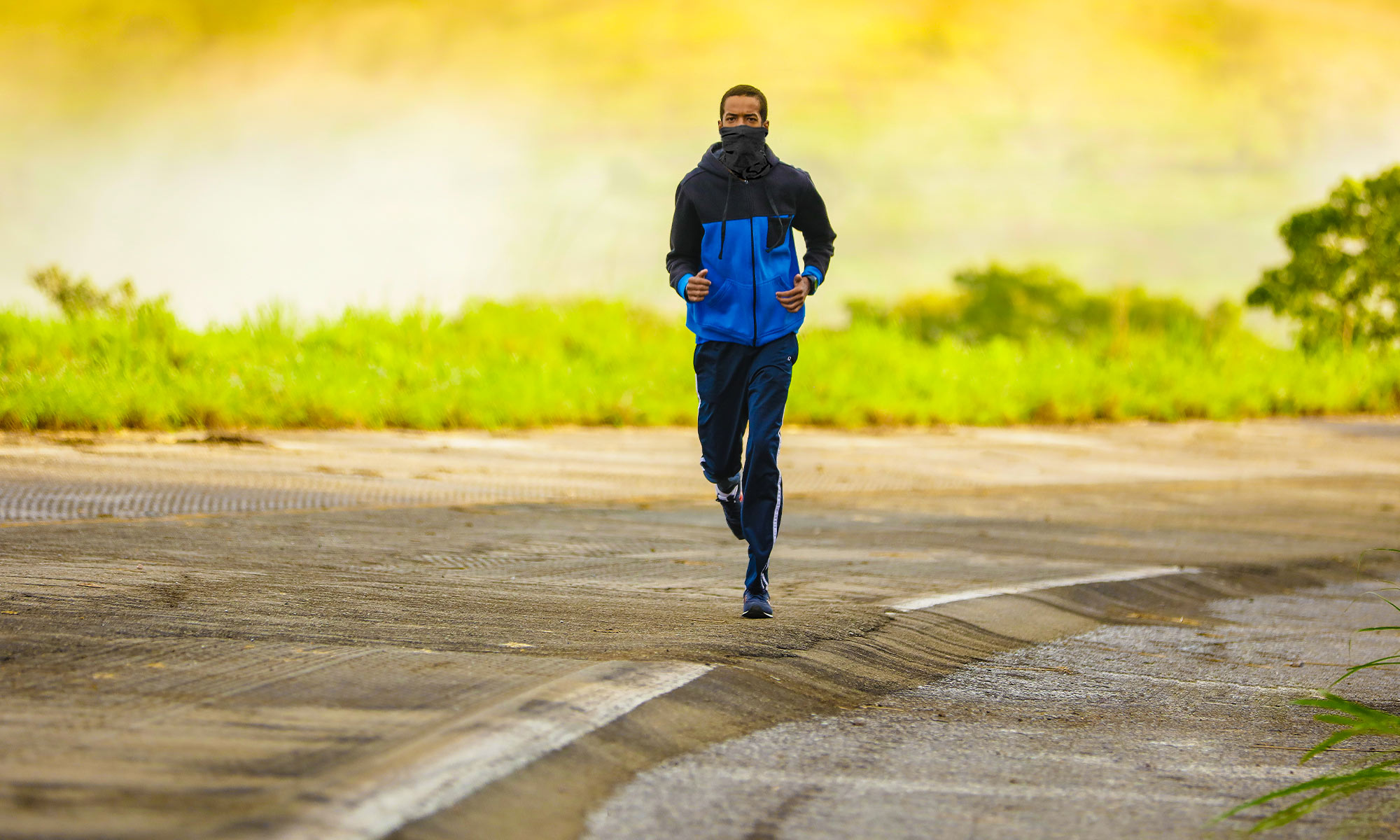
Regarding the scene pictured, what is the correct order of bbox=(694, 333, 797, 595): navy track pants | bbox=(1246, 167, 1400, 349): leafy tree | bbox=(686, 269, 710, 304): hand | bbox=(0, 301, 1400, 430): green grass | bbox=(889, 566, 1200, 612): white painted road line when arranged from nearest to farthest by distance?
bbox=(686, 269, 710, 304): hand, bbox=(694, 333, 797, 595): navy track pants, bbox=(889, 566, 1200, 612): white painted road line, bbox=(0, 301, 1400, 430): green grass, bbox=(1246, 167, 1400, 349): leafy tree

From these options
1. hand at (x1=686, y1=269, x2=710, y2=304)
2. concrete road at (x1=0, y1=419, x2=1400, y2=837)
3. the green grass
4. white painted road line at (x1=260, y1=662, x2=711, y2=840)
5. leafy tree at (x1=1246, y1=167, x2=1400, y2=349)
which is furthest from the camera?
leafy tree at (x1=1246, y1=167, x2=1400, y2=349)

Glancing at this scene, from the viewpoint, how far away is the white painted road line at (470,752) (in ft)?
8.57

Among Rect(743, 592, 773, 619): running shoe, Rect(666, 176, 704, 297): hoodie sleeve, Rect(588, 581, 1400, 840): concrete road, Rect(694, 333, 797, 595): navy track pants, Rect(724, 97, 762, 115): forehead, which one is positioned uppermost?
Rect(724, 97, 762, 115): forehead

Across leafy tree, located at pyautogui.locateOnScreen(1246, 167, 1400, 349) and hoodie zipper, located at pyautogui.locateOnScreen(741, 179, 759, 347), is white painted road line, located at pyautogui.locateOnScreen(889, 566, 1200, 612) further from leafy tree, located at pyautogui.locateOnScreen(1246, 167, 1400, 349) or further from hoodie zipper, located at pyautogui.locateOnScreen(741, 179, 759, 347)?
leafy tree, located at pyautogui.locateOnScreen(1246, 167, 1400, 349)

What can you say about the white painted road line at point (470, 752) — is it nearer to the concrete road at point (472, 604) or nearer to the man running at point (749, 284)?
the concrete road at point (472, 604)

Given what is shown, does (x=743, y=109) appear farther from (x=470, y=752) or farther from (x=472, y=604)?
(x=470, y=752)

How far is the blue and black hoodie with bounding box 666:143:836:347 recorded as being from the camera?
5.14m

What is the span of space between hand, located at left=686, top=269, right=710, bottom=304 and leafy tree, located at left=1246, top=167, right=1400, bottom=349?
3153 cm

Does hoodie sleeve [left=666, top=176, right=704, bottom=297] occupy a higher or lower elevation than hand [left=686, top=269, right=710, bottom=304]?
higher

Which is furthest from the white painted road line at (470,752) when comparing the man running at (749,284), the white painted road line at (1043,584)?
the white painted road line at (1043,584)

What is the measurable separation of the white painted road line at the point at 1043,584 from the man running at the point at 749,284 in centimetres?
73

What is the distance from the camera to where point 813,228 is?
17.6ft

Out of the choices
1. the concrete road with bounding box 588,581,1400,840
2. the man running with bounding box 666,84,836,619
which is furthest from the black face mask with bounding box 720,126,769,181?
the concrete road with bounding box 588,581,1400,840

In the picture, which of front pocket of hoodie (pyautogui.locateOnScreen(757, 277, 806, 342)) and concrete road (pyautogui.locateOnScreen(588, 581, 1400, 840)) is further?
front pocket of hoodie (pyautogui.locateOnScreen(757, 277, 806, 342))
